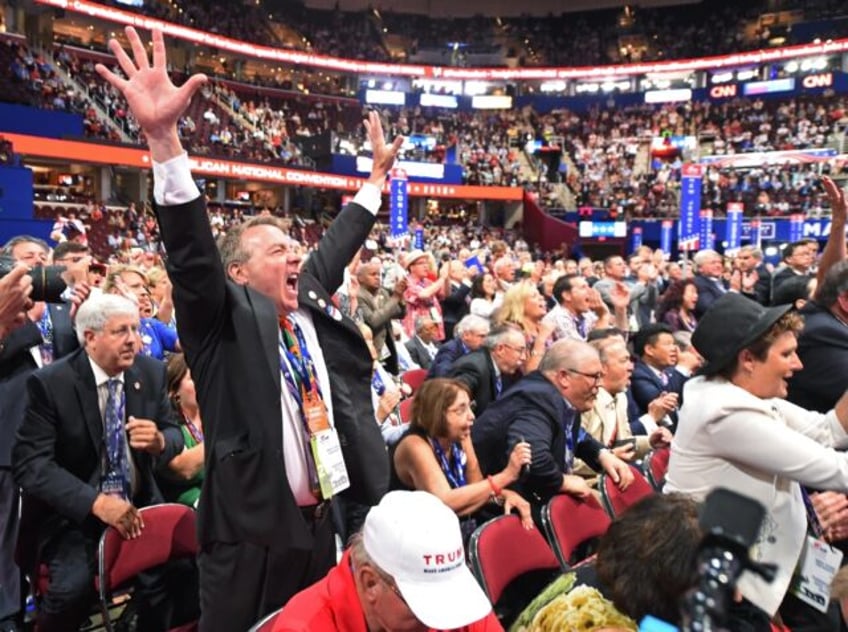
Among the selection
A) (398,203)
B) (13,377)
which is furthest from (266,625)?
(398,203)

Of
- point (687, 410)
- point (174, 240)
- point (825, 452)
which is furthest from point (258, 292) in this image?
point (825, 452)

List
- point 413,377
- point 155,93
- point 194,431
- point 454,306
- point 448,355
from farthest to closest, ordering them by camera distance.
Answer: point 454,306 < point 413,377 < point 448,355 < point 194,431 < point 155,93

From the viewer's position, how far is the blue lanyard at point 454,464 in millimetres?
3387

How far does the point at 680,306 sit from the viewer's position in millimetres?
6984

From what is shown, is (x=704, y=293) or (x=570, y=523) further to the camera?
(x=704, y=293)

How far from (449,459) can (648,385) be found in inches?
85.8

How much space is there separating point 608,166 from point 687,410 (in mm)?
35682

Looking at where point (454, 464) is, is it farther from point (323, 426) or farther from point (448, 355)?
point (448, 355)

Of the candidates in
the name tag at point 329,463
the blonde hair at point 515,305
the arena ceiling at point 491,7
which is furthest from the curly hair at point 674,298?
the arena ceiling at point 491,7

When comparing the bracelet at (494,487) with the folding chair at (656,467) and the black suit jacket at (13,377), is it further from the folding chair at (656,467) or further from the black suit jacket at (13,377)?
the black suit jacket at (13,377)

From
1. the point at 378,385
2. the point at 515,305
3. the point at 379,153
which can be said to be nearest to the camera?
the point at 379,153

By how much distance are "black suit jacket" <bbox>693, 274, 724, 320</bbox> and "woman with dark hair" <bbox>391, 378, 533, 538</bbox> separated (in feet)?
14.4

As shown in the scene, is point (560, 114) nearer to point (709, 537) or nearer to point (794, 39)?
point (794, 39)

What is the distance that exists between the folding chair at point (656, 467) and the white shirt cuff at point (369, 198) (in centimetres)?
197
